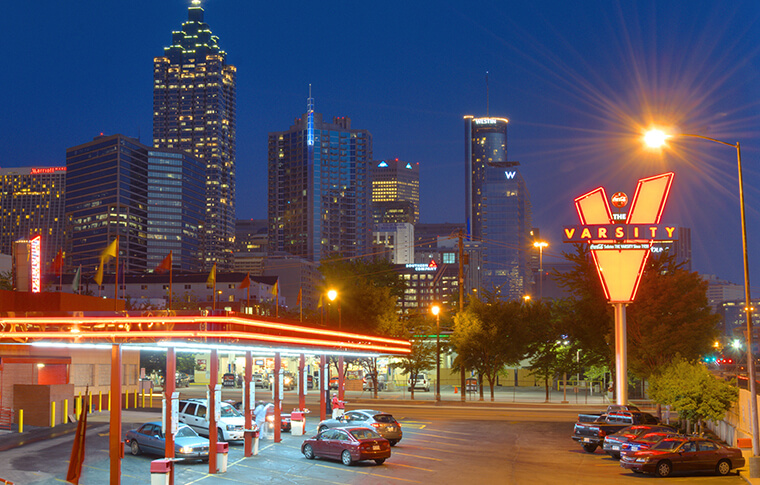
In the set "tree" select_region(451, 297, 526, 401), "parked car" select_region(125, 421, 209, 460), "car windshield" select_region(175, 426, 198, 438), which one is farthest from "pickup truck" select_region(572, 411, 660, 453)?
"tree" select_region(451, 297, 526, 401)

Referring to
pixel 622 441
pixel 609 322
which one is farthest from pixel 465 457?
pixel 609 322

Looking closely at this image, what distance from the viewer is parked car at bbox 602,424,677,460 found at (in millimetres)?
31592

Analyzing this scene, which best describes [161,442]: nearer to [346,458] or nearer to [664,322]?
[346,458]

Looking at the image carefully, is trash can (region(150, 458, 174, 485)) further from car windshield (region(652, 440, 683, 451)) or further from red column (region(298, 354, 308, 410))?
car windshield (region(652, 440, 683, 451))

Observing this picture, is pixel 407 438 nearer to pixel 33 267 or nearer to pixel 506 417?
pixel 506 417

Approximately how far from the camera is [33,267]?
3694cm

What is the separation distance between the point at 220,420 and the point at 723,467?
21256mm

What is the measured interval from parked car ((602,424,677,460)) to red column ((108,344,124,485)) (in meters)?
19.9

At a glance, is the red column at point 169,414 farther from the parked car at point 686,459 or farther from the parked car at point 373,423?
the parked car at point 686,459

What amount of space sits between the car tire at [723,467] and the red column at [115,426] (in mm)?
21430

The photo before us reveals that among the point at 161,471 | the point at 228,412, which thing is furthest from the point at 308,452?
the point at 161,471

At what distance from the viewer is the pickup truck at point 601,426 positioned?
34.6 meters

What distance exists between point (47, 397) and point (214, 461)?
17.9m

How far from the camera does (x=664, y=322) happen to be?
55.2 m
